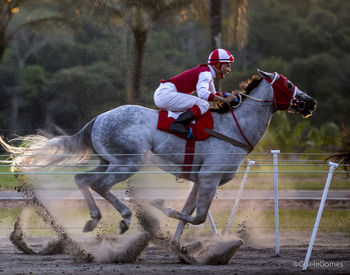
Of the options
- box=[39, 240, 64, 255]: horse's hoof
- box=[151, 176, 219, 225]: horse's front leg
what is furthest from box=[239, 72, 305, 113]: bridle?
Result: box=[39, 240, 64, 255]: horse's hoof

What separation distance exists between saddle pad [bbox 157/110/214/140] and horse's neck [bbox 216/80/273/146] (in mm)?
280

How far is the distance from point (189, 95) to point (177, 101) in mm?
166

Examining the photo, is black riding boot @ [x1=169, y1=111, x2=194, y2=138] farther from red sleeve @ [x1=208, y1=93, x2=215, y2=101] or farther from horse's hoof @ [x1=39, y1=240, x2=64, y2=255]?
horse's hoof @ [x1=39, y1=240, x2=64, y2=255]

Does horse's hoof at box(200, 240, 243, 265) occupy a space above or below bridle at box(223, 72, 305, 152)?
below

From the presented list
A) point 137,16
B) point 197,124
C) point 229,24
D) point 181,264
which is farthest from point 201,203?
point 137,16

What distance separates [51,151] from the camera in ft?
23.2

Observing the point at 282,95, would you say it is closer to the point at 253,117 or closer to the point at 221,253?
the point at 253,117

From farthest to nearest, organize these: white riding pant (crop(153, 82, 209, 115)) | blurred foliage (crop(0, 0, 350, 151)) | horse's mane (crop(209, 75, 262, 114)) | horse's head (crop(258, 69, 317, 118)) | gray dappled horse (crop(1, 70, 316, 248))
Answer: blurred foliage (crop(0, 0, 350, 151)), horse's head (crop(258, 69, 317, 118)), horse's mane (crop(209, 75, 262, 114)), white riding pant (crop(153, 82, 209, 115)), gray dappled horse (crop(1, 70, 316, 248))

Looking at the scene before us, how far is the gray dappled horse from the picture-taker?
6812 mm

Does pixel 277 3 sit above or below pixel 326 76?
above

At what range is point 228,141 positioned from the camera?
7.11 meters

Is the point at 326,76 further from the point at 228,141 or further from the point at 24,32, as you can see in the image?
the point at 228,141

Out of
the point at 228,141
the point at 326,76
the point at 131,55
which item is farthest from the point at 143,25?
the point at 326,76

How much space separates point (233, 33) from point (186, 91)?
9.32 metres
